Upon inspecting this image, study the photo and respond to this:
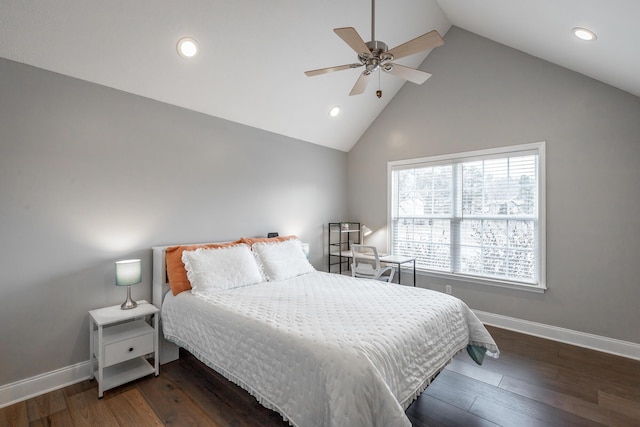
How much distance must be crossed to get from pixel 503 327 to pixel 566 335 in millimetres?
576

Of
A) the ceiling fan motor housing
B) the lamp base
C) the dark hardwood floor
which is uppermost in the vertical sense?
the ceiling fan motor housing

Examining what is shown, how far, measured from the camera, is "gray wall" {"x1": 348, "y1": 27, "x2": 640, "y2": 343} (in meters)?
2.85

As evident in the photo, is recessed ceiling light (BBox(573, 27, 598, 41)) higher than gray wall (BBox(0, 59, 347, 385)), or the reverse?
recessed ceiling light (BBox(573, 27, 598, 41))

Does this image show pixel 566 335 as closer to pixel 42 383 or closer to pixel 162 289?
pixel 162 289

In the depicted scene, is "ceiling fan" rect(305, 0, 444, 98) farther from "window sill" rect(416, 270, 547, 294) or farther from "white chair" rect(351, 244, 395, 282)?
"window sill" rect(416, 270, 547, 294)

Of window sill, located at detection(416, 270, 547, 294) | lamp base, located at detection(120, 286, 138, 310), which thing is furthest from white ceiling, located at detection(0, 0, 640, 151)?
window sill, located at detection(416, 270, 547, 294)

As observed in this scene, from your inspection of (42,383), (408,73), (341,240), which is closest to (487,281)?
(341,240)

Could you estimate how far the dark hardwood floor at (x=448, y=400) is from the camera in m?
1.94

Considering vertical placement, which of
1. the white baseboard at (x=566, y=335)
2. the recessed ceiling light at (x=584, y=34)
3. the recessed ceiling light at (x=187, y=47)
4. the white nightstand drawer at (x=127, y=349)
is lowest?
the white baseboard at (x=566, y=335)

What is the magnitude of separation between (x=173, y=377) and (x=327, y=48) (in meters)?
3.46

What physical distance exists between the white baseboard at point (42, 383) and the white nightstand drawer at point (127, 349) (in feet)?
1.39

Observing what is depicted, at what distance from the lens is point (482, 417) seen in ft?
6.43

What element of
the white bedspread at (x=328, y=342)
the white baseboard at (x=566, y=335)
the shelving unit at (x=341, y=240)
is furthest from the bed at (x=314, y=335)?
the shelving unit at (x=341, y=240)

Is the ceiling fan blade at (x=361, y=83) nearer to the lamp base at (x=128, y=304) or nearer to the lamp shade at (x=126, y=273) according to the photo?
the lamp shade at (x=126, y=273)
